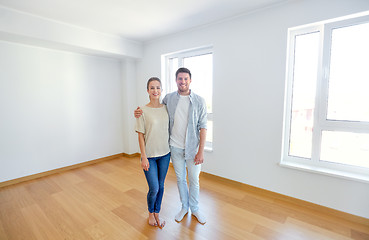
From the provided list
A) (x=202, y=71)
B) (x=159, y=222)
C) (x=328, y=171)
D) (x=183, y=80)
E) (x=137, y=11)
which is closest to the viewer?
(x=183, y=80)

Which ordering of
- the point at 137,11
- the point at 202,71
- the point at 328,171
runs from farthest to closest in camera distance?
the point at 202,71 → the point at 137,11 → the point at 328,171

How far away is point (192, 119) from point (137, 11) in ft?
5.61

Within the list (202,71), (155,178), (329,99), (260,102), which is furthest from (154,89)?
(329,99)

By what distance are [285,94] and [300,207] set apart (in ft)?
4.57

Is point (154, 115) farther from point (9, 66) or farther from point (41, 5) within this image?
point (9, 66)

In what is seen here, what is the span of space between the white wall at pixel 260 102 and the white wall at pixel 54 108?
2156 mm

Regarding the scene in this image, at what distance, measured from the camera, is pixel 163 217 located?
6.99 ft

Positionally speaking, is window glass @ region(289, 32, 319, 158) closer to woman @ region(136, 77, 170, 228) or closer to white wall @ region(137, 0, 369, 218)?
white wall @ region(137, 0, 369, 218)

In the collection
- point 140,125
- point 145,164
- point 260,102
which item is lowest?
point 145,164

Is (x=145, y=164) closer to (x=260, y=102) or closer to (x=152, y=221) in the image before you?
(x=152, y=221)

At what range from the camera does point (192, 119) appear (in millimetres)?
1874

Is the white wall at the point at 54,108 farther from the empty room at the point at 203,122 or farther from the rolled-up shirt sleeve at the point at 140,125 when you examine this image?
the rolled-up shirt sleeve at the point at 140,125

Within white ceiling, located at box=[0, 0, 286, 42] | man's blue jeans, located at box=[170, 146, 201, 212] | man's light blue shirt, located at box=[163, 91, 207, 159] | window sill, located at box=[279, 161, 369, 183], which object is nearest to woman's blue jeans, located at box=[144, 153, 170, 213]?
man's blue jeans, located at box=[170, 146, 201, 212]

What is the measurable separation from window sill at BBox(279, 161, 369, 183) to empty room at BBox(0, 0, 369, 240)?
0.02m
